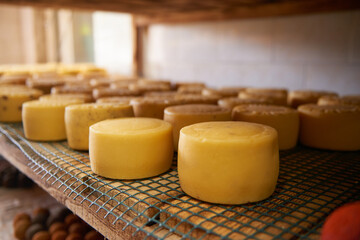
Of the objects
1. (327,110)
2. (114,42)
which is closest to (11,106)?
(327,110)

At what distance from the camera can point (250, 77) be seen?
Result: 8.02 ft

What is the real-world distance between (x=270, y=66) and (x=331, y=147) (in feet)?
4.28

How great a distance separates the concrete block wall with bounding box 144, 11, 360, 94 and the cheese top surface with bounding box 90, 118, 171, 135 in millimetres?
1445

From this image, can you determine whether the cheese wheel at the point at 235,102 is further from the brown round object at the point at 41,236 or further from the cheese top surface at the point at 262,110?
the brown round object at the point at 41,236

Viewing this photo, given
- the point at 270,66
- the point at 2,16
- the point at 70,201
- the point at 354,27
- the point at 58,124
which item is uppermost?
the point at 2,16

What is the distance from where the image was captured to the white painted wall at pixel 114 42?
391 cm

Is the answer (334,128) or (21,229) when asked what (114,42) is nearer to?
(21,229)

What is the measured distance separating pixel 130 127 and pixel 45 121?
46cm

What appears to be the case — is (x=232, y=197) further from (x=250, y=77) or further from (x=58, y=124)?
(x=250, y=77)

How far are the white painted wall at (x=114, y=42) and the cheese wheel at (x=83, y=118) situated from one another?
8.69 feet

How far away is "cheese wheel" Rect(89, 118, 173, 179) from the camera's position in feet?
2.71

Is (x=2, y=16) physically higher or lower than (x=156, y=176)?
higher

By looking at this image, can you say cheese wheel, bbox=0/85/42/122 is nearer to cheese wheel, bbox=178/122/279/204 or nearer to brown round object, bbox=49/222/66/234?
brown round object, bbox=49/222/66/234

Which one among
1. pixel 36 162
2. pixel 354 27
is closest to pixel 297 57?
pixel 354 27
